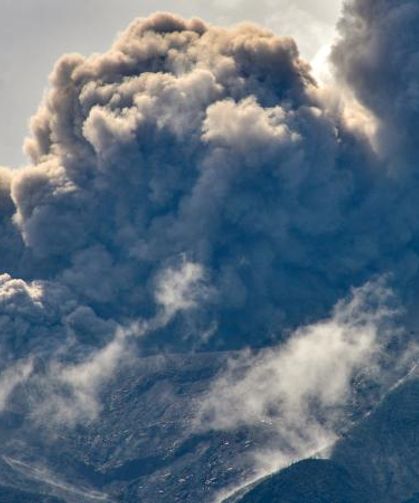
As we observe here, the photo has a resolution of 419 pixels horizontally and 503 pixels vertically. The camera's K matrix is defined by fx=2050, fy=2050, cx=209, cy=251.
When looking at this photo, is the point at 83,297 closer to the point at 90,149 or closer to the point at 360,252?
the point at 90,149

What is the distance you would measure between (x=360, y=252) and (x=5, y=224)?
34.2 meters

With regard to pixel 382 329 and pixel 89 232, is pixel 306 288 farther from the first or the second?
pixel 89 232

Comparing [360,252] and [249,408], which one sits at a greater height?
[360,252]

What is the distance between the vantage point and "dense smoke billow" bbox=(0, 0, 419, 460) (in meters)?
188

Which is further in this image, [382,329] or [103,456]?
[382,329]

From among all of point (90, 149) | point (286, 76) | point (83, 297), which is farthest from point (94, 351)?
point (286, 76)

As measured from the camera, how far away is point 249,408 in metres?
188

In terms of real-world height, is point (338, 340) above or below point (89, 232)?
below

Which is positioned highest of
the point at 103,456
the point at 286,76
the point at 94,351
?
the point at 286,76

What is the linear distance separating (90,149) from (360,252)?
2779 cm

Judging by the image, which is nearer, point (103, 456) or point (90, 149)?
point (103, 456)

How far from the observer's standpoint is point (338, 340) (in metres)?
198

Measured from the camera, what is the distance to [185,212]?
189 meters

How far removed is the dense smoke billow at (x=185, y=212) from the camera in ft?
617
